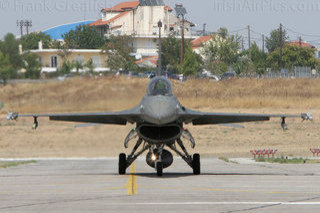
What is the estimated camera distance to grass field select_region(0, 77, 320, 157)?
27.6 m

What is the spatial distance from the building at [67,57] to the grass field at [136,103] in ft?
2.57

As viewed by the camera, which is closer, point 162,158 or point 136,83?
point 162,158

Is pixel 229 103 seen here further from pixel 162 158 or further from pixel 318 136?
pixel 162 158

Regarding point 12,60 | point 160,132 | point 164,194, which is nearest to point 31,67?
point 12,60

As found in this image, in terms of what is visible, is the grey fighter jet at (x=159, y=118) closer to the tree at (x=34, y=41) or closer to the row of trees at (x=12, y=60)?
the row of trees at (x=12, y=60)

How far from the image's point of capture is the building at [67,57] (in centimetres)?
2734

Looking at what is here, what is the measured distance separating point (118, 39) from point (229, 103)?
416 inches

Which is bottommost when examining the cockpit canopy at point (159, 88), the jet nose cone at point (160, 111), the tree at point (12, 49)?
the jet nose cone at point (160, 111)

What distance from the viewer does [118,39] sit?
47750mm

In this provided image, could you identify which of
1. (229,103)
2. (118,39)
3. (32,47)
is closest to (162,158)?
(32,47)

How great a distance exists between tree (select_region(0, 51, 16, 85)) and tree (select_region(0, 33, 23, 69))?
0.50ft

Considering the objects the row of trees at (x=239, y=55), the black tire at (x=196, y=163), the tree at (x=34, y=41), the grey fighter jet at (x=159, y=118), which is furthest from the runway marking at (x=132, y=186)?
the row of trees at (x=239, y=55)

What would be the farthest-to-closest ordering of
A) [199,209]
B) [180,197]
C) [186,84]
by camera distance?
1. [186,84]
2. [180,197]
3. [199,209]

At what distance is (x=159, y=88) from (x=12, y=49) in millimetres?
8292
